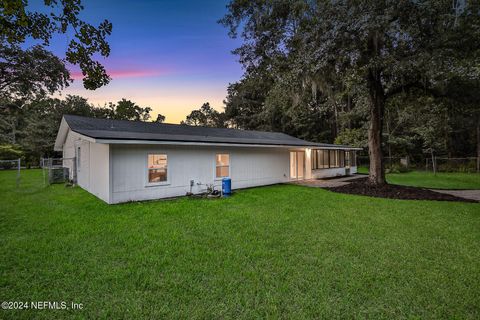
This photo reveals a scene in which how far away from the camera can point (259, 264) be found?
3434 millimetres

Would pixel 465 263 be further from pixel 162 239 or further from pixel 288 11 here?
pixel 288 11

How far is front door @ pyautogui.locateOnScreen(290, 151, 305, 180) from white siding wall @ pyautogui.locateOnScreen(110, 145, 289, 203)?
6.29ft

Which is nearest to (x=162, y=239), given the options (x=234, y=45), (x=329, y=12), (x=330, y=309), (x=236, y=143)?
(x=330, y=309)

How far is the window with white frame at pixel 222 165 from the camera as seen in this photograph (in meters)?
10.3

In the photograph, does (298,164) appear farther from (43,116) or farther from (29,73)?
(43,116)

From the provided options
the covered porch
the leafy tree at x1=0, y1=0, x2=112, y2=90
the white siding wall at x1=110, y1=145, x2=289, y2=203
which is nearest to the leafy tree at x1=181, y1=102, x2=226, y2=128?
the covered porch

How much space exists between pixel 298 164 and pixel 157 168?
9.07 meters

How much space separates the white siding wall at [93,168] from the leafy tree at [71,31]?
4.74 meters

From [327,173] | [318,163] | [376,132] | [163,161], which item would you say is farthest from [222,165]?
[327,173]

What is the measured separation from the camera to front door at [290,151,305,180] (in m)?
14.4

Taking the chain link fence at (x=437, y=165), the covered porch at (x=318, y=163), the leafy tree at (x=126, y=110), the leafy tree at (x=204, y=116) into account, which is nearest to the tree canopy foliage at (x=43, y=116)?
the leafy tree at (x=126, y=110)

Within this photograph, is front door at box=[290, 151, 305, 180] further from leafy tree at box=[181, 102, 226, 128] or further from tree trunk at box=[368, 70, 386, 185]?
leafy tree at box=[181, 102, 226, 128]

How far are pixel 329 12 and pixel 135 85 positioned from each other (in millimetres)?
11638

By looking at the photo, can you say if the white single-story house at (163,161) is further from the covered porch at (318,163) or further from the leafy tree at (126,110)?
the leafy tree at (126,110)
